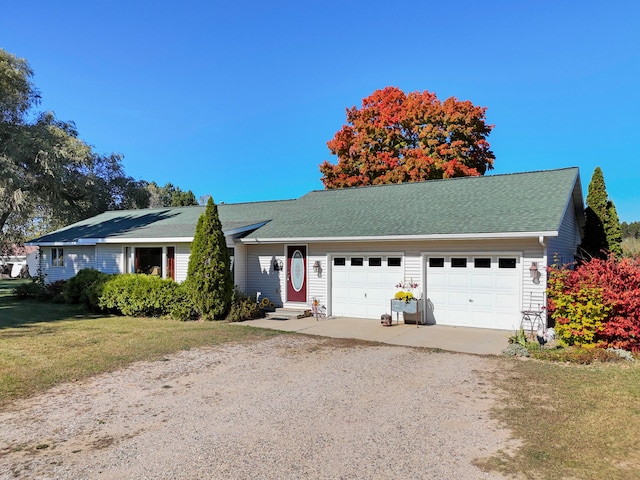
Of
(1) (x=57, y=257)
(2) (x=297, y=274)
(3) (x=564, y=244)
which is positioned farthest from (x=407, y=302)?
(1) (x=57, y=257)

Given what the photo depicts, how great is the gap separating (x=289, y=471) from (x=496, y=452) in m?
2.01

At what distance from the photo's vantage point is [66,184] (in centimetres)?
2428

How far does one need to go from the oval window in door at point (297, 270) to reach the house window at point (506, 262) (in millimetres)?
6247

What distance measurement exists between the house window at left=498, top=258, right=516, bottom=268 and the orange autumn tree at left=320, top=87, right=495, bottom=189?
1335cm

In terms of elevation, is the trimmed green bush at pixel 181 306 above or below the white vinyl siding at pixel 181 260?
below

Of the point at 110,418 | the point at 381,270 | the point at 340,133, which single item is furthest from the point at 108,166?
the point at 110,418

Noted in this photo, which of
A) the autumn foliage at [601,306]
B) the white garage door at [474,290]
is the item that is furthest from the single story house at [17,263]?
the autumn foliage at [601,306]

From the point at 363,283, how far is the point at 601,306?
6364 mm

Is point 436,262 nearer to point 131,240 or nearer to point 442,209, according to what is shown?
point 442,209

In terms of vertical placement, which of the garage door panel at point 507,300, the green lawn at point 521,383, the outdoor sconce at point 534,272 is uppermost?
the outdoor sconce at point 534,272

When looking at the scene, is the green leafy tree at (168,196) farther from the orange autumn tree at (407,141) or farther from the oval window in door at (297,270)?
the oval window in door at (297,270)

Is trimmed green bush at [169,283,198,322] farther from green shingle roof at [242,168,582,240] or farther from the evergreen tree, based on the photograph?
the evergreen tree

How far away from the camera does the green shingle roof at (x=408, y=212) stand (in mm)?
10977

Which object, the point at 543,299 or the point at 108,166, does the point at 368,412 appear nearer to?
the point at 543,299
